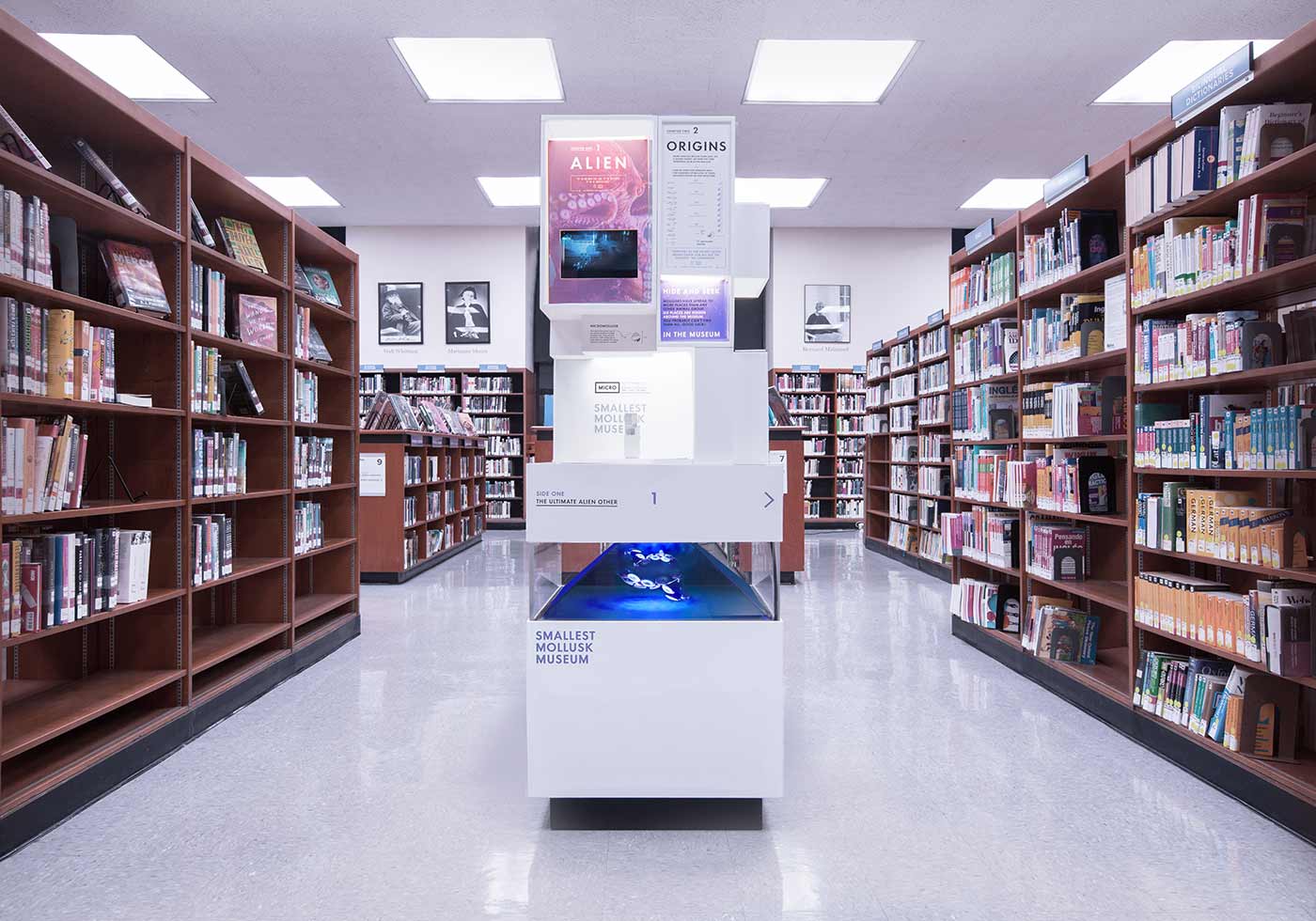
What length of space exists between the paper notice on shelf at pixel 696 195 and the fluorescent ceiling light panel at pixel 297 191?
8785 mm

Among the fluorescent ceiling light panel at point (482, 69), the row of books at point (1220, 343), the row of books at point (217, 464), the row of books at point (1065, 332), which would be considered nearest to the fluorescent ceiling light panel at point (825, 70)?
the fluorescent ceiling light panel at point (482, 69)

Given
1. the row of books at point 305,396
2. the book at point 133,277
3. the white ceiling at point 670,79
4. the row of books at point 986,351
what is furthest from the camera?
the white ceiling at point 670,79

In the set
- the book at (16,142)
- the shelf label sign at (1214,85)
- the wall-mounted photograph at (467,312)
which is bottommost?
the book at (16,142)

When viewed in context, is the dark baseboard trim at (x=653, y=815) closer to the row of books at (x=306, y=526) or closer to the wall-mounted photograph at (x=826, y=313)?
the row of books at (x=306, y=526)

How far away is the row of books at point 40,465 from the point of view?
247 cm

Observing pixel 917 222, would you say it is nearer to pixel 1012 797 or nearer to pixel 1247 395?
pixel 1247 395

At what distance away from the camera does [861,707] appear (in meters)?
3.70

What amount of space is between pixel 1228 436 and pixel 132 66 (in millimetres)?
8654

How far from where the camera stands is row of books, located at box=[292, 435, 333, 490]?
4.55m

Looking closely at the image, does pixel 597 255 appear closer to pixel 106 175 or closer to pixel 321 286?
pixel 106 175

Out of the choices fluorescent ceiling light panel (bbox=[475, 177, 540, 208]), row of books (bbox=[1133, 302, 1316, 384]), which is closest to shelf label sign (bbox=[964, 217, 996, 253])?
row of books (bbox=[1133, 302, 1316, 384])

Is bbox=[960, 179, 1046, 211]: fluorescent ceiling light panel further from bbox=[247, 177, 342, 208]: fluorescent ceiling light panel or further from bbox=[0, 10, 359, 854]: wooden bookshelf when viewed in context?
bbox=[0, 10, 359, 854]: wooden bookshelf

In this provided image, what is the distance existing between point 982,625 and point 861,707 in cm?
154

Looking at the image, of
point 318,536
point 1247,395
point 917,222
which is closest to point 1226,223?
point 1247,395
